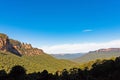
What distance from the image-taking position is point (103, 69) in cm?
7612

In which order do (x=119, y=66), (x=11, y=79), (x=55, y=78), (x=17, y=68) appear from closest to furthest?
(x=11, y=79), (x=17, y=68), (x=55, y=78), (x=119, y=66)

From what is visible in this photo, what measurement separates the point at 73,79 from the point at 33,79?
44.0 ft

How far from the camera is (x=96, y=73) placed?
73.1 meters

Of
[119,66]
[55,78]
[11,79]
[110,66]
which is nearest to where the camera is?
[11,79]

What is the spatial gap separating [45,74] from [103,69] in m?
29.3

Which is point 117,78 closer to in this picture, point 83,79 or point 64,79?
A: point 83,79

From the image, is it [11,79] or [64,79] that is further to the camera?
[64,79]

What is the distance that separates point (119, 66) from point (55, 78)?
25.7 metres

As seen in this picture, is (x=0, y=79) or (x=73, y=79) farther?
(x=73, y=79)

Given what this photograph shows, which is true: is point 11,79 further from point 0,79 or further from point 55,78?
point 55,78

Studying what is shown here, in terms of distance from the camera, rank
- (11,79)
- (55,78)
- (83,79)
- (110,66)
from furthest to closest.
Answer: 1. (110,66)
2. (83,79)
3. (55,78)
4. (11,79)

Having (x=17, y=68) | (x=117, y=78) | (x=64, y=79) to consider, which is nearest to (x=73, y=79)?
(x=64, y=79)

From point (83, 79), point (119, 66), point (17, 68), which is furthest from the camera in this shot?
point (119, 66)

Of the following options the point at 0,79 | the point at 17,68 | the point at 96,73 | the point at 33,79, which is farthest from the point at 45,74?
the point at 96,73
